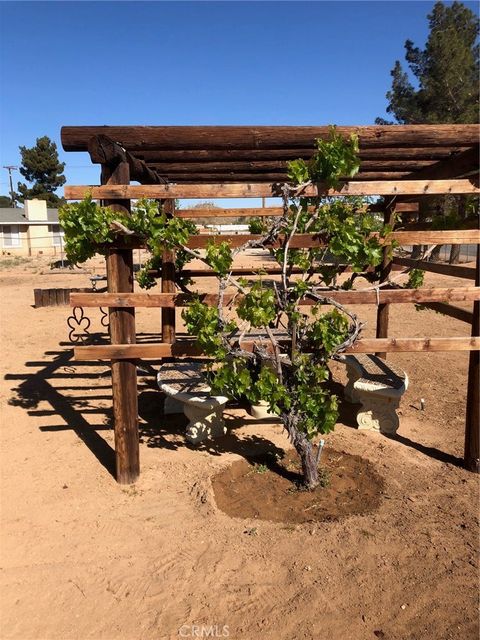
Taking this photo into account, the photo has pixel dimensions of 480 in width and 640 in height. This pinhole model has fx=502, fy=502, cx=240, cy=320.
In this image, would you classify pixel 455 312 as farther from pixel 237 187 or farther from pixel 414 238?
pixel 237 187

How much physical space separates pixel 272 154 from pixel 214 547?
328 centimetres

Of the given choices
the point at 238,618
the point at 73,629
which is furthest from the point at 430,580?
the point at 73,629

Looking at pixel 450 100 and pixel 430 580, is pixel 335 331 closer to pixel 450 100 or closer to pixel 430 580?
pixel 430 580

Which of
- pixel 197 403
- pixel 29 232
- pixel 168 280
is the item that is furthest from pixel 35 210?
pixel 197 403

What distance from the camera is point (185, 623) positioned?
2.86m

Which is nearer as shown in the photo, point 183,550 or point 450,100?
point 183,550

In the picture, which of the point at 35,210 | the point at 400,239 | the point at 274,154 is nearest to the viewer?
the point at 400,239

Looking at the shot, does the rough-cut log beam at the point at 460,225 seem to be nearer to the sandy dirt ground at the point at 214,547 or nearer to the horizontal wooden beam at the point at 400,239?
the horizontal wooden beam at the point at 400,239

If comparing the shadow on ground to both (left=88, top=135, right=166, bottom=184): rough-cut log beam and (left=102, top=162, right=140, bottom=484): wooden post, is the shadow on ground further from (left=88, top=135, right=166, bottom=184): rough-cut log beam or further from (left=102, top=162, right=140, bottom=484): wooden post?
(left=88, top=135, right=166, bottom=184): rough-cut log beam

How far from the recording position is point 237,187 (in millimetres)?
4004

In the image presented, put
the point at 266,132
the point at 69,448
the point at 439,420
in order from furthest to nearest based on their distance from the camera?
the point at 439,420
the point at 69,448
the point at 266,132

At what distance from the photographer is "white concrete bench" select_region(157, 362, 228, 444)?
5.09 meters

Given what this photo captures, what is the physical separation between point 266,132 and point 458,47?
→ 24954mm
